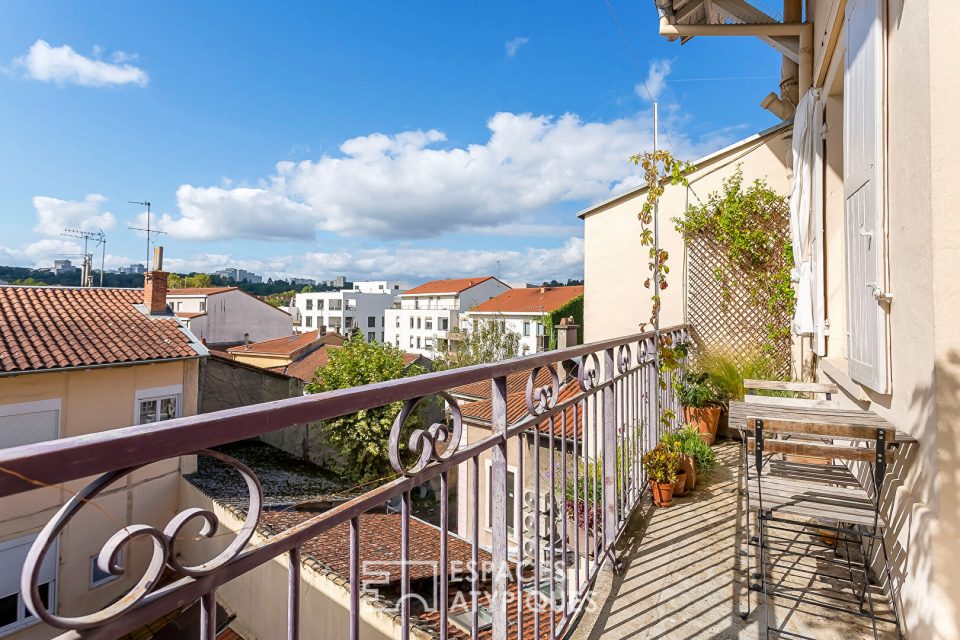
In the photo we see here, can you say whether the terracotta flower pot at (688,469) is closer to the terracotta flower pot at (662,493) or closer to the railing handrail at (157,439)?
the terracotta flower pot at (662,493)

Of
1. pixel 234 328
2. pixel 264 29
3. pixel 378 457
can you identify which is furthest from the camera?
pixel 234 328

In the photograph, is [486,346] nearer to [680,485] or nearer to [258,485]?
[680,485]

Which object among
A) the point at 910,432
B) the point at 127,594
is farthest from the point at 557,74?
the point at 127,594

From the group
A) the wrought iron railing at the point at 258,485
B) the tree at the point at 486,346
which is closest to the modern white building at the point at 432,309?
the tree at the point at 486,346

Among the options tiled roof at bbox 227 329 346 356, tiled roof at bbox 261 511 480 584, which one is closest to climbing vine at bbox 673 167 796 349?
tiled roof at bbox 261 511 480 584

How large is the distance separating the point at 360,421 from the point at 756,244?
11069 mm

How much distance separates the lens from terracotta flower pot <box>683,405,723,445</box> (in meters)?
5.31

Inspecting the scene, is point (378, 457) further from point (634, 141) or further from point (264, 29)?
point (264, 29)

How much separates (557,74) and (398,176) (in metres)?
26.7

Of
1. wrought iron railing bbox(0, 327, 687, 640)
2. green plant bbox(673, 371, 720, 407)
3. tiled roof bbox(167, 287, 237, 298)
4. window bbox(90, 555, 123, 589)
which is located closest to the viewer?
window bbox(90, 555, 123, 589)

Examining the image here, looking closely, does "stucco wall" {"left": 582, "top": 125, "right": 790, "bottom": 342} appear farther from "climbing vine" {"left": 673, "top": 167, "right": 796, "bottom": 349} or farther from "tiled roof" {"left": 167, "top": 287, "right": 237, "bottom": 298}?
"tiled roof" {"left": 167, "top": 287, "right": 237, "bottom": 298}

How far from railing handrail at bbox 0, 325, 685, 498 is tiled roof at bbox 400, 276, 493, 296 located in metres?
40.5

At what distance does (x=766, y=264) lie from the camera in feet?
21.0

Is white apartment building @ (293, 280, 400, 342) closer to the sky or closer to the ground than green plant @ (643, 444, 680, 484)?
closer to the sky
